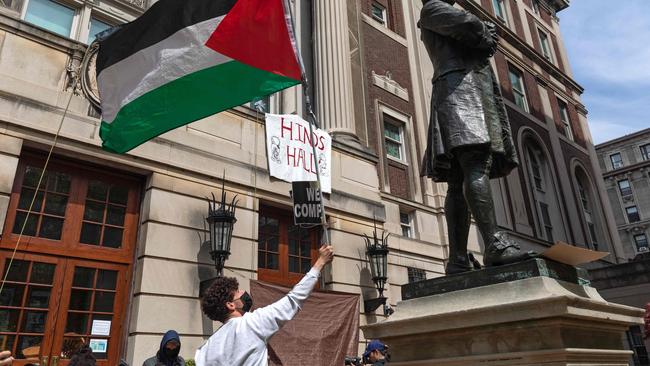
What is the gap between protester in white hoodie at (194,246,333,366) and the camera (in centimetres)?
271

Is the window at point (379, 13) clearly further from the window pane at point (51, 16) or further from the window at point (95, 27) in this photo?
the window pane at point (51, 16)

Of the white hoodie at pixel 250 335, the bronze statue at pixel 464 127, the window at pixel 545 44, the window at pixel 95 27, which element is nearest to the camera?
the white hoodie at pixel 250 335

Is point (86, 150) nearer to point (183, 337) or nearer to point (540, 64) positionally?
point (183, 337)

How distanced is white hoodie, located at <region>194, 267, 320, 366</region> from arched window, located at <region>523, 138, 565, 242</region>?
22.0 metres

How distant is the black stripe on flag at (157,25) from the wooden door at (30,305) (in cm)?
387

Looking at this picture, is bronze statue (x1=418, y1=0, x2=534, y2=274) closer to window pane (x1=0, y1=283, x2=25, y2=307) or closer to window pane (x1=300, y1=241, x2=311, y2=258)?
window pane (x1=0, y1=283, x2=25, y2=307)

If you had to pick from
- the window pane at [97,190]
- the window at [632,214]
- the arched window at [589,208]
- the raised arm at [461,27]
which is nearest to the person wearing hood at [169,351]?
the window pane at [97,190]

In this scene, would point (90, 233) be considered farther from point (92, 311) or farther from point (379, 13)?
point (379, 13)

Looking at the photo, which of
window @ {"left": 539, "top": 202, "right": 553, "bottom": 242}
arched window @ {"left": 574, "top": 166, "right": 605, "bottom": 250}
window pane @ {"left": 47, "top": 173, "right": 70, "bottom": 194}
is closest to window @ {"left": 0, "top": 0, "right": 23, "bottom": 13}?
window pane @ {"left": 47, "top": 173, "right": 70, "bottom": 194}

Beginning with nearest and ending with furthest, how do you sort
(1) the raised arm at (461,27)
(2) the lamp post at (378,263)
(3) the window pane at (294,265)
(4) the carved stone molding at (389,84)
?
(1) the raised arm at (461,27) → (3) the window pane at (294,265) → (2) the lamp post at (378,263) → (4) the carved stone molding at (389,84)

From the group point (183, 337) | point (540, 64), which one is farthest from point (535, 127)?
point (183, 337)

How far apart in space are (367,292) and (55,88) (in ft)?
27.3

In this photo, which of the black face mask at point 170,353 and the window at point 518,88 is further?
the window at point 518,88

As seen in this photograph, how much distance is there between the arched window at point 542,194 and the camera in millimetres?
23156
